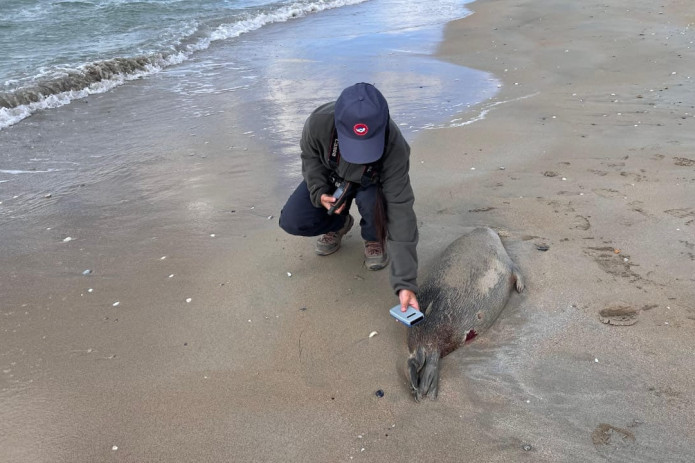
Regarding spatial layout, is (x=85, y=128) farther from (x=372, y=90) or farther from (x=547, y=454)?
(x=547, y=454)

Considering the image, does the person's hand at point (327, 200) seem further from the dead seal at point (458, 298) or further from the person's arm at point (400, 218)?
the dead seal at point (458, 298)

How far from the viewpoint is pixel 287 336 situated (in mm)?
3092

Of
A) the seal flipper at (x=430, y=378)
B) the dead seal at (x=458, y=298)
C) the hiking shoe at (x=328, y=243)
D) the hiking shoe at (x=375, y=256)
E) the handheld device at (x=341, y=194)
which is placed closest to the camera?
the seal flipper at (x=430, y=378)

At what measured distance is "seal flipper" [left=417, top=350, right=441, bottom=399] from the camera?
2.63 m

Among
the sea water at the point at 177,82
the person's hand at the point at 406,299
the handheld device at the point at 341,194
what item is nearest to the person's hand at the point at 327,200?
the handheld device at the point at 341,194

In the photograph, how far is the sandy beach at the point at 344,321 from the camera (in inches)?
95.8

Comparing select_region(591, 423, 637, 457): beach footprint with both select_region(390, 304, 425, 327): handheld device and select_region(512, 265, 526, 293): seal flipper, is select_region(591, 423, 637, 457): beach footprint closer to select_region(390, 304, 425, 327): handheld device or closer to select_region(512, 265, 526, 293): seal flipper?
select_region(390, 304, 425, 327): handheld device

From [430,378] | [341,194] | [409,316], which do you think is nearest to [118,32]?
[341,194]

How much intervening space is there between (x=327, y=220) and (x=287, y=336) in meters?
0.91

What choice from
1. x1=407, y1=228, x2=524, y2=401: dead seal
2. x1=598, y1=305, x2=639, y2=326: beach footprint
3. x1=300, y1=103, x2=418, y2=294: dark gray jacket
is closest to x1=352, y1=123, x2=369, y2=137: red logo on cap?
x1=300, y1=103, x2=418, y2=294: dark gray jacket

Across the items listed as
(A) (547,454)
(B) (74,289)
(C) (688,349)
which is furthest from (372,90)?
(B) (74,289)

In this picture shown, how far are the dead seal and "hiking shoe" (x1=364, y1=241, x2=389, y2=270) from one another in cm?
38

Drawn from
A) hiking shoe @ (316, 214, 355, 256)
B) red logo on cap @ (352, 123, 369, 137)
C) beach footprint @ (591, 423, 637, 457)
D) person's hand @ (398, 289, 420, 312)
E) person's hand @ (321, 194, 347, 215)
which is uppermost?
red logo on cap @ (352, 123, 369, 137)

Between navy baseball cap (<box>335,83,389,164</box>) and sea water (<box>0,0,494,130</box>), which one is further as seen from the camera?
sea water (<box>0,0,494,130</box>)
